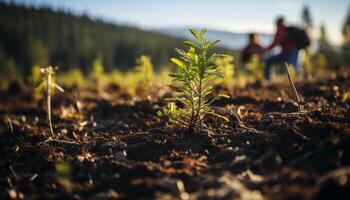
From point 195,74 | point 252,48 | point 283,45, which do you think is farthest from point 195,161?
point 252,48

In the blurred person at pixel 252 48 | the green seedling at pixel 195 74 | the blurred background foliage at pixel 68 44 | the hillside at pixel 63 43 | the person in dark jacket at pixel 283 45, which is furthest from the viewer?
the hillside at pixel 63 43

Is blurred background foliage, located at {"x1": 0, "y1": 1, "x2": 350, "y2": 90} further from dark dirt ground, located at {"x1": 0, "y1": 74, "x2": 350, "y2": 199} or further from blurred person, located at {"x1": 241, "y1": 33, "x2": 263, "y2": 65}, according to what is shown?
dark dirt ground, located at {"x1": 0, "y1": 74, "x2": 350, "y2": 199}

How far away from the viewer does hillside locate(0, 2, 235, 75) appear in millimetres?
90375

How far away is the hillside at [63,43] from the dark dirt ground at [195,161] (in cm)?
8244

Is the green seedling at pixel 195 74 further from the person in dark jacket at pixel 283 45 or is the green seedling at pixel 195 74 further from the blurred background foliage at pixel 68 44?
the blurred background foliage at pixel 68 44

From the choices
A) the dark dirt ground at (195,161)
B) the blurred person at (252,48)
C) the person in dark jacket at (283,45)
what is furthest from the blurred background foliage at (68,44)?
the dark dirt ground at (195,161)

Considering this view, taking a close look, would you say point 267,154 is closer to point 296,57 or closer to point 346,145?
point 346,145

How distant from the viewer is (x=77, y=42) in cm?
10294

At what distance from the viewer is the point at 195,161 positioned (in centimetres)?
310

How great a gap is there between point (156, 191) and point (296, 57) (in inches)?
328

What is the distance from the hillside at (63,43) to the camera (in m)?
90.4

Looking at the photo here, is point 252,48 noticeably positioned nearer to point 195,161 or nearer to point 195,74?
point 195,74

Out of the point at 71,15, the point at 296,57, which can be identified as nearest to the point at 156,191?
the point at 296,57

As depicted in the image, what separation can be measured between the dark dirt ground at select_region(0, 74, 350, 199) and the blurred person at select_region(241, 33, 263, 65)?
6649mm
